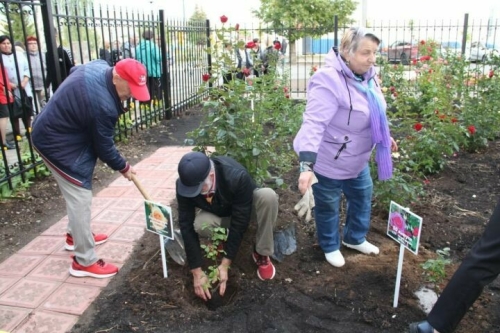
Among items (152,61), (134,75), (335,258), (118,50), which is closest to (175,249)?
(335,258)

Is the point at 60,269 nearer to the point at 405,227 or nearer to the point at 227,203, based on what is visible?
the point at 227,203

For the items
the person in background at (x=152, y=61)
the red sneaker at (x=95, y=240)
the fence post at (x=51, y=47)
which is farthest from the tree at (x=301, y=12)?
the red sneaker at (x=95, y=240)

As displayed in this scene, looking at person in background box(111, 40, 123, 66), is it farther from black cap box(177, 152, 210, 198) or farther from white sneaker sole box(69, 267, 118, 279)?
black cap box(177, 152, 210, 198)

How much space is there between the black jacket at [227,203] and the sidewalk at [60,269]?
76 cm

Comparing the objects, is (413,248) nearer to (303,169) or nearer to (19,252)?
(303,169)

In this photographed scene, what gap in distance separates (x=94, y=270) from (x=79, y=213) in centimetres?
42

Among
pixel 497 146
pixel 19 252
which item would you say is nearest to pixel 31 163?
pixel 19 252

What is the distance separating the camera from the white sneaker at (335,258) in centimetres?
304

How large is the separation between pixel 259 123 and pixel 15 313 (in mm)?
2102

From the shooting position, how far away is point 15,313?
2.62m

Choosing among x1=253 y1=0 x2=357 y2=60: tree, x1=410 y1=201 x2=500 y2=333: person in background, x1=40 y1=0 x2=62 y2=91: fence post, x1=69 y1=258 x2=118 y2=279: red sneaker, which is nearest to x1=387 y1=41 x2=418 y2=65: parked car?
x1=40 y1=0 x2=62 y2=91: fence post

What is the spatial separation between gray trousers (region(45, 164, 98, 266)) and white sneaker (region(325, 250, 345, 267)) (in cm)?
162

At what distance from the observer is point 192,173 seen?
2.31m

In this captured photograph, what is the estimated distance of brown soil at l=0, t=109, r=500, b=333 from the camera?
2.49m
